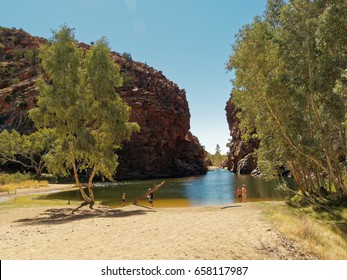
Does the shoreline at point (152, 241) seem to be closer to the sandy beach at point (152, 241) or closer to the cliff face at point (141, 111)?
the sandy beach at point (152, 241)

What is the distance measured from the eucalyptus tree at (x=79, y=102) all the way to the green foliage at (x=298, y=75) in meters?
10.7

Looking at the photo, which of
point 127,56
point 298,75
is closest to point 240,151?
point 127,56

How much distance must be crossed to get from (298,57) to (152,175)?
89180 mm

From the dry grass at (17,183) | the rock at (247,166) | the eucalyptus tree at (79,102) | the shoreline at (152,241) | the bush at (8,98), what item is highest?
the bush at (8,98)

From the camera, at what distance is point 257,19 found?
2233 centimetres

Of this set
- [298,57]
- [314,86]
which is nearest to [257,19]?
[298,57]

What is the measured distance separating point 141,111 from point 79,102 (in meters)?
79.6

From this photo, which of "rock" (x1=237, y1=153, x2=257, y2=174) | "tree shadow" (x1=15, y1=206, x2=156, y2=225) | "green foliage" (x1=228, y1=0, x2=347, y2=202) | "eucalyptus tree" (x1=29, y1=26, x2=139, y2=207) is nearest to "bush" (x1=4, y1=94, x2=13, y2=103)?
"eucalyptus tree" (x1=29, y1=26, x2=139, y2=207)

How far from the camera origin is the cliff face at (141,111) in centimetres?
9456

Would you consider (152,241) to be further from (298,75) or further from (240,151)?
(240,151)

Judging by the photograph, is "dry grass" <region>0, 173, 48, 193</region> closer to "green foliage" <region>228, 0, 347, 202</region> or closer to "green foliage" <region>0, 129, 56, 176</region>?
"green foliage" <region>0, 129, 56, 176</region>

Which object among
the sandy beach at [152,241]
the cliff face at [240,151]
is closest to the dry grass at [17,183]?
the sandy beach at [152,241]

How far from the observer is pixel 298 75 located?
1947 cm

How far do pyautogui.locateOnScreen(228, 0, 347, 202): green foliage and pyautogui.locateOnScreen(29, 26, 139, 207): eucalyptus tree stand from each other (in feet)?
35.1
